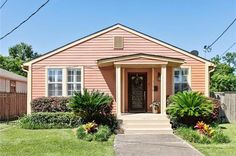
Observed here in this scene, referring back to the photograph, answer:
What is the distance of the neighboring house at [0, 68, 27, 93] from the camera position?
25.3 metres

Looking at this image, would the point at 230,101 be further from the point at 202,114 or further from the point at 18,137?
the point at 18,137

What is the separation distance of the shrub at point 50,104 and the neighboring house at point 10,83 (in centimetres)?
791

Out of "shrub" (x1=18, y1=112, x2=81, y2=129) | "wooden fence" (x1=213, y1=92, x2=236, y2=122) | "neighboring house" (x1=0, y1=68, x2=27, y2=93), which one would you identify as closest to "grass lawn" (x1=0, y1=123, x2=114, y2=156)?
"shrub" (x1=18, y1=112, x2=81, y2=129)

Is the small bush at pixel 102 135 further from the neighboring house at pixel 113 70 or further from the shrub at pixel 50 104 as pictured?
the neighboring house at pixel 113 70

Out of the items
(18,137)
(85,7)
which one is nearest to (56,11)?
(85,7)

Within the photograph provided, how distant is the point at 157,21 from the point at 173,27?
231cm

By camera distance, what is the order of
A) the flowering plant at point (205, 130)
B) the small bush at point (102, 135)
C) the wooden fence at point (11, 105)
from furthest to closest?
the wooden fence at point (11, 105)
the flowering plant at point (205, 130)
the small bush at point (102, 135)

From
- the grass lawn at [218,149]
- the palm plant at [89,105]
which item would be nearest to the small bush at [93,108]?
the palm plant at [89,105]

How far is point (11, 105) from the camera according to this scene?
74.4ft

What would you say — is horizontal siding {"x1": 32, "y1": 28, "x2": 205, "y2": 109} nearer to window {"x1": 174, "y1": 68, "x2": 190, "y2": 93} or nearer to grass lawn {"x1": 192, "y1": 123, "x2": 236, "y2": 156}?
window {"x1": 174, "y1": 68, "x2": 190, "y2": 93}

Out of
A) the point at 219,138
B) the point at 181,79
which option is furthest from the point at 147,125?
the point at 181,79

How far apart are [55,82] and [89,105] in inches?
175

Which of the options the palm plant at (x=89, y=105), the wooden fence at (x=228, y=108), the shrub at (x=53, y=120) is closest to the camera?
the palm plant at (x=89, y=105)

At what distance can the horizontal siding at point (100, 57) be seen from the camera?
60.8 feet
